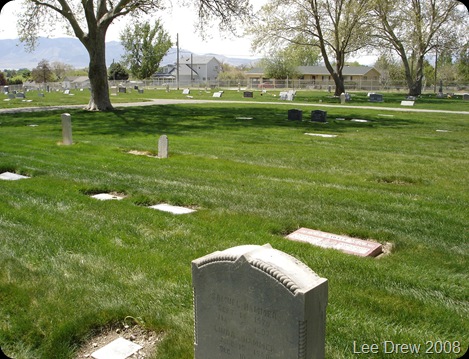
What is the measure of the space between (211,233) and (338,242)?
61.8 inches

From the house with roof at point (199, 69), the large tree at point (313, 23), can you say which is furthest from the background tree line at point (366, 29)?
the house with roof at point (199, 69)

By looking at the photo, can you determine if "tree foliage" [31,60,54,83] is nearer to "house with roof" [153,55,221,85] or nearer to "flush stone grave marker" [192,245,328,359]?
"house with roof" [153,55,221,85]

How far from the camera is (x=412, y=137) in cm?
1614

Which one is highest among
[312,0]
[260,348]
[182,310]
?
[312,0]

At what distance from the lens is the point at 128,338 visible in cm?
388

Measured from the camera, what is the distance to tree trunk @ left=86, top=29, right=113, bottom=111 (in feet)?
80.4

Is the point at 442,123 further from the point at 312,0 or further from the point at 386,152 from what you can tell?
the point at 312,0

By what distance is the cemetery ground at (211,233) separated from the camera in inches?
154

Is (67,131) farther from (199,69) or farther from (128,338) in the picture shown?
(199,69)

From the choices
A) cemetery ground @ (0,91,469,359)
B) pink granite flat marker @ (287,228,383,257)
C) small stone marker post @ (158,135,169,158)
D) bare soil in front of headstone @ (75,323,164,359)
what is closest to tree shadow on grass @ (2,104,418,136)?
cemetery ground @ (0,91,469,359)

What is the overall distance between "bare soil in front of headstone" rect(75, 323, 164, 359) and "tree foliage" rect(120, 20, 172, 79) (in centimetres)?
8343

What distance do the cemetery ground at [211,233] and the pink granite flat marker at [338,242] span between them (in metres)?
0.18

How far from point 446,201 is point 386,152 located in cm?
531

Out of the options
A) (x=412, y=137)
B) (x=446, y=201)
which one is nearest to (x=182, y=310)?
Answer: (x=446, y=201)
